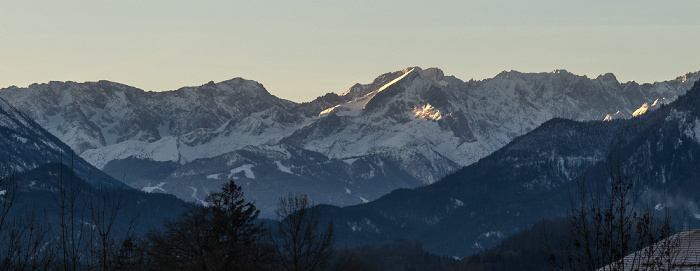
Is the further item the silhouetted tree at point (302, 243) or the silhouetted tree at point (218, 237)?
the silhouetted tree at point (302, 243)

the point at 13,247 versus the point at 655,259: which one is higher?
the point at 13,247

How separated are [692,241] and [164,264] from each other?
159 feet

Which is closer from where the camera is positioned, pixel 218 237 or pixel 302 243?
pixel 218 237

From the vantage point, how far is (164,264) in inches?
3519

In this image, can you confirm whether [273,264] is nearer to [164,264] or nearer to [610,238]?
[164,264]

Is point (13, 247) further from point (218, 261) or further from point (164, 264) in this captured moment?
point (164, 264)

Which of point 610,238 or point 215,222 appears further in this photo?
point 215,222

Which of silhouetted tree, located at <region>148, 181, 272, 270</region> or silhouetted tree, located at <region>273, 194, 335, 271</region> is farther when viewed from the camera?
silhouetted tree, located at <region>273, 194, 335, 271</region>

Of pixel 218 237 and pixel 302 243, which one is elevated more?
pixel 218 237

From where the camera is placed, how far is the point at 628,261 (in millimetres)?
49031

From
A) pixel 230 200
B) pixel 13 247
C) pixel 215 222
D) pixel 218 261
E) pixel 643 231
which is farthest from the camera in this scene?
pixel 230 200

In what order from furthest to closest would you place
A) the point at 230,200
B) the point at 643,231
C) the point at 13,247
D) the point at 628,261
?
the point at 230,200
the point at 628,261
the point at 13,247
the point at 643,231

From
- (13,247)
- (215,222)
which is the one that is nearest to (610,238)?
(13,247)

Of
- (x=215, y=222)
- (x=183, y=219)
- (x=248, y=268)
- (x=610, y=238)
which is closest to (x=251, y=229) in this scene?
(x=215, y=222)
